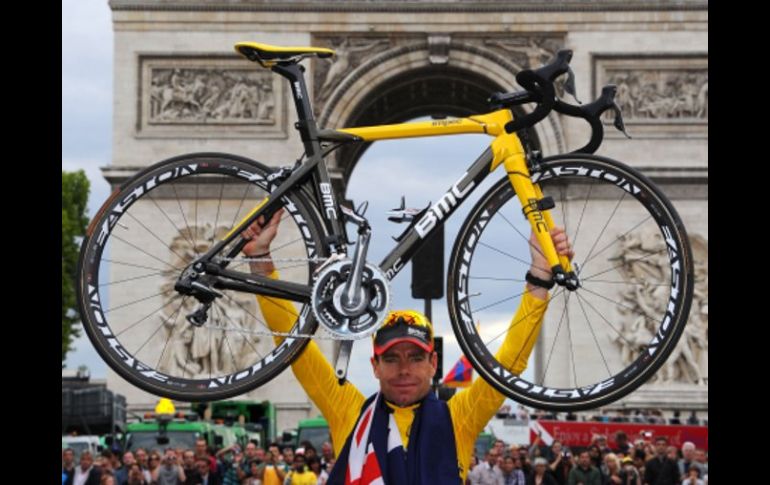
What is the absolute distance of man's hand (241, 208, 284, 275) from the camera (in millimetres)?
5211

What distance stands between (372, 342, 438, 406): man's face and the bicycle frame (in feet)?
1.57

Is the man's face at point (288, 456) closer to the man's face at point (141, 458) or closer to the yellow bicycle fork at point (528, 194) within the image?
the man's face at point (141, 458)

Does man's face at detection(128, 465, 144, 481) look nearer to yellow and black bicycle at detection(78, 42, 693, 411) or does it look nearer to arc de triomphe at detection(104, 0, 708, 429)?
yellow and black bicycle at detection(78, 42, 693, 411)

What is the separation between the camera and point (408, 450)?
460 centimetres

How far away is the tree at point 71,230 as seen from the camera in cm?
5050

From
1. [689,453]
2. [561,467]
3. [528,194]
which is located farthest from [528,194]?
[689,453]

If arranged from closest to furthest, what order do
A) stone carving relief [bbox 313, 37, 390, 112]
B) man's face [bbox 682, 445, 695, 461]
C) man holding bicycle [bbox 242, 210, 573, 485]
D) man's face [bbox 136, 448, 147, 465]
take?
man holding bicycle [bbox 242, 210, 573, 485]
man's face [bbox 682, 445, 695, 461]
man's face [bbox 136, 448, 147, 465]
stone carving relief [bbox 313, 37, 390, 112]

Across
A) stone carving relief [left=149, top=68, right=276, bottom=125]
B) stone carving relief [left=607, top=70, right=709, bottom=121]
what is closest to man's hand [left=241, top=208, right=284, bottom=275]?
stone carving relief [left=149, top=68, right=276, bottom=125]

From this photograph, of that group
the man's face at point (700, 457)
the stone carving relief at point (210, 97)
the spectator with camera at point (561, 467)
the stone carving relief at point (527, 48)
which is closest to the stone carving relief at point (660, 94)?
the stone carving relief at point (527, 48)

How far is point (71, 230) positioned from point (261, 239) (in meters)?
48.5

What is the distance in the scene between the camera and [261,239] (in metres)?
5.21

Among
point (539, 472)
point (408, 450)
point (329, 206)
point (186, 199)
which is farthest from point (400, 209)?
point (186, 199)

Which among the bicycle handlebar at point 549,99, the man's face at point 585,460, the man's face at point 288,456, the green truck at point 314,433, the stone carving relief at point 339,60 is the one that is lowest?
the green truck at point 314,433

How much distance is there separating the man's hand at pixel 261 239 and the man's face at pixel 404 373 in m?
0.70
